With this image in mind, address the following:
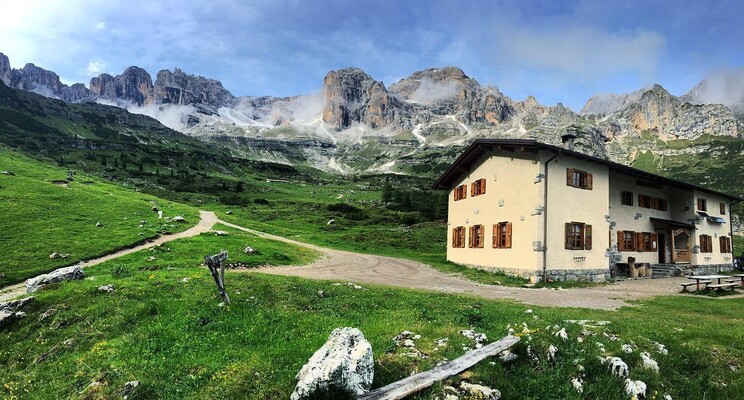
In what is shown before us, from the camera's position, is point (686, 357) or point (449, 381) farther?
point (686, 357)

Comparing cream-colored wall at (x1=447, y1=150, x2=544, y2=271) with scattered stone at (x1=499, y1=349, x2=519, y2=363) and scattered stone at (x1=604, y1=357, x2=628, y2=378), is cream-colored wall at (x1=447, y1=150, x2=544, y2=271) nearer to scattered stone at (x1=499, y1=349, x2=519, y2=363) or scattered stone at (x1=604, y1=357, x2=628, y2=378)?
scattered stone at (x1=604, y1=357, x2=628, y2=378)

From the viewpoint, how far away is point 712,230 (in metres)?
48.0

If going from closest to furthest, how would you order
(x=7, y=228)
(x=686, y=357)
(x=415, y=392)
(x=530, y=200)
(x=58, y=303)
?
(x=415, y=392)
(x=686, y=357)
(x=58, y=303)
(x=7, y=228)
(x=530, y=200)

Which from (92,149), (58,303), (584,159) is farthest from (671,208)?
(92,149)

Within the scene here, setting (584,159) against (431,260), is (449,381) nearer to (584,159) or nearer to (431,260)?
(584,159)

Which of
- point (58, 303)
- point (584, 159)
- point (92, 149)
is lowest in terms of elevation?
point (58, 303)

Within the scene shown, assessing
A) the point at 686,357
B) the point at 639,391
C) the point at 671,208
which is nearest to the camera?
the point at 639,391

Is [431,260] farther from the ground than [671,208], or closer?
closer

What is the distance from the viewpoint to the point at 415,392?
25.9 ft

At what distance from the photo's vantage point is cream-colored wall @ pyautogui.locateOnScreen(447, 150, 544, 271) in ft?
105

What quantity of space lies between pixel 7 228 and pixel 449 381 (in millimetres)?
36967

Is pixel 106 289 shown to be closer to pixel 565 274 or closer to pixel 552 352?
pixel 552 352

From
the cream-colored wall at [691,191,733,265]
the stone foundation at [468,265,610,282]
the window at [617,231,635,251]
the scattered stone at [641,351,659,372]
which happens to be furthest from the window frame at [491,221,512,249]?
the cream-colored wall at [691,191,733,265]

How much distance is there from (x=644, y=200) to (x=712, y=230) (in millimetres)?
13050
